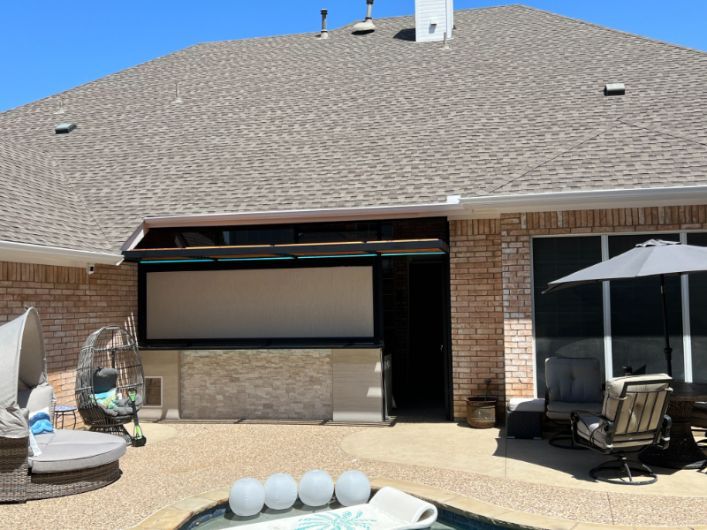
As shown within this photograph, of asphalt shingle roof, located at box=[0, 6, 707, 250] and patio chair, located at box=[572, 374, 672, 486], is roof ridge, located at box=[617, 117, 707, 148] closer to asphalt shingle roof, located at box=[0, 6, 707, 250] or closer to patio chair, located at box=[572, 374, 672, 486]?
asphalt shingle roof, located at box=[0, 6, 707, 250]

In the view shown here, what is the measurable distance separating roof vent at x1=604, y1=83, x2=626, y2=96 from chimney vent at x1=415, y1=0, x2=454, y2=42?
17.7 feet

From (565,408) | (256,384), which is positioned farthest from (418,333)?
(565,408)

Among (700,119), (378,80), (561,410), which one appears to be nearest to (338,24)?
(378,80)

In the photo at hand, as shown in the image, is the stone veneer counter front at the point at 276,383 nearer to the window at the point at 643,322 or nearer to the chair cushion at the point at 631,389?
the window at the point at 643,322

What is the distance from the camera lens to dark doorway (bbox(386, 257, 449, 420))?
46.3ft

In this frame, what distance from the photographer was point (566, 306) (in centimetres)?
975

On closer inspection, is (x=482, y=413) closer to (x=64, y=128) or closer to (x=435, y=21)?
(x=435, y=21)

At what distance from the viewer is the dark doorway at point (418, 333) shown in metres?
14.1

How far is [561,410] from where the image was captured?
8305 mm

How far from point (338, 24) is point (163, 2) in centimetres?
837

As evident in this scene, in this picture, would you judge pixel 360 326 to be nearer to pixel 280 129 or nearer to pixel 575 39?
pixel 280 129

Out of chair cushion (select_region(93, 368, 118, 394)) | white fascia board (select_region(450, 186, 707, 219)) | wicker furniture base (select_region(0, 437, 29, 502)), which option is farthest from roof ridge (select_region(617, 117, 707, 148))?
wicker furniture base (select_region(0, 437, 29, 502))

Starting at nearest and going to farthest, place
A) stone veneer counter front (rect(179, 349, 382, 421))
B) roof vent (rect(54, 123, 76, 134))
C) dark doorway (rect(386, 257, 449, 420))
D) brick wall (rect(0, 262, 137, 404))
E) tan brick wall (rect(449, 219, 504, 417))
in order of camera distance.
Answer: brick wall (rect(0, 262, 137, 404)) → tan brick wall (rect(449, 219, 504, 417)) → stone veneer counter front (rect(179, 349, 382, 421)) → dark doorway (rect(386, 257, 449, 420)) → roof vent (rect(54, 123, 76, 134))

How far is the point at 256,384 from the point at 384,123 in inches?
217
